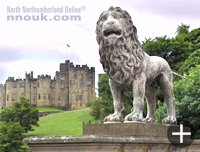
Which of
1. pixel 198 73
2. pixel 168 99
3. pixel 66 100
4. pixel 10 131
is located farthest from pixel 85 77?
pixel 168 99

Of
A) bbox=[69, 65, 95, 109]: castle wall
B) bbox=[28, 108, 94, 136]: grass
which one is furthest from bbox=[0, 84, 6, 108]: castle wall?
bbox=[28, 108, 94, 136]: grass

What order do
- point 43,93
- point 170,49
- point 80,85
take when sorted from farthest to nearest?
point 43,93 < point 80,85 < point 170,49

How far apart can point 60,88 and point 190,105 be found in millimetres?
131896

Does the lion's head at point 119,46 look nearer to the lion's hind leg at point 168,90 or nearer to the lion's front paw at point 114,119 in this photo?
the lion's front paw at point 114,119

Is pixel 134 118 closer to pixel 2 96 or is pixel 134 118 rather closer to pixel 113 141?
pixel 113 141

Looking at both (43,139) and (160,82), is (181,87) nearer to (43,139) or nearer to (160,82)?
(160,82)

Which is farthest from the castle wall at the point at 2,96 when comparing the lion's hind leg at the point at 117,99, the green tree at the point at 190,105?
the lion's hind leg at the point at 117,99

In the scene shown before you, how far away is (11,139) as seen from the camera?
232ft

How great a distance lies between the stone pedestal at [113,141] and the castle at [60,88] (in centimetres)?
14094

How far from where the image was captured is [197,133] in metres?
25.7

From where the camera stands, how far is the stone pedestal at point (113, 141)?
9883 millimetres

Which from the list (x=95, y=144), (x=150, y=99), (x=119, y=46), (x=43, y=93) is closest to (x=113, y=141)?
(x=95, y=144)

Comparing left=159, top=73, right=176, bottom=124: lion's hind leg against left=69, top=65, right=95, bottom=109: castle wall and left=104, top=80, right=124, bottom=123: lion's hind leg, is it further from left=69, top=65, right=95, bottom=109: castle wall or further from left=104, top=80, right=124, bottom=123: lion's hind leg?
left=69, top=65, right=95, bottom=109: castle wall

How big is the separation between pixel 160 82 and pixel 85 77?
142 meters
